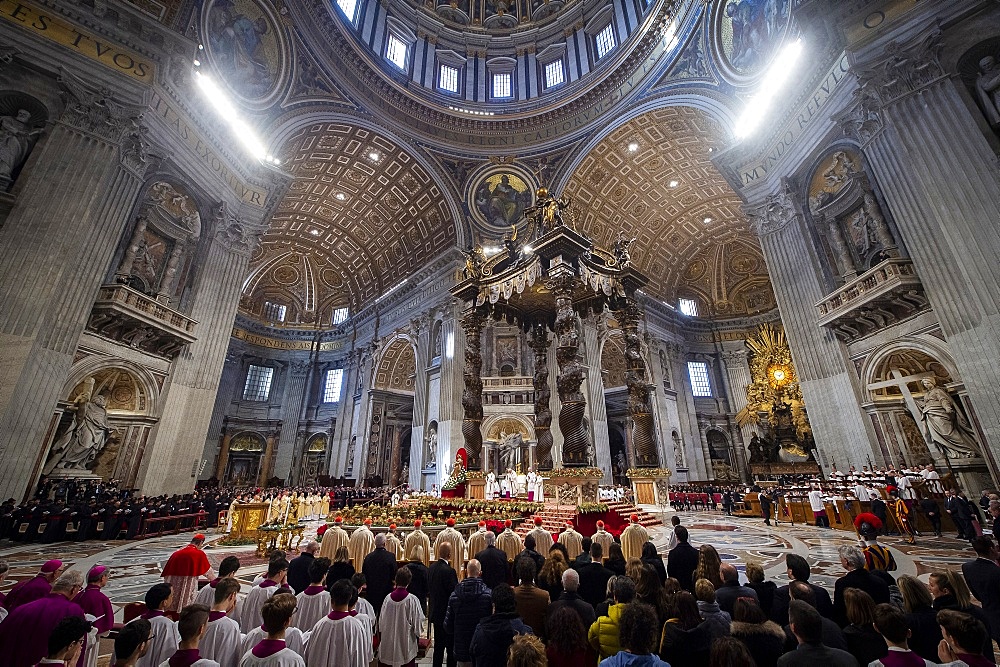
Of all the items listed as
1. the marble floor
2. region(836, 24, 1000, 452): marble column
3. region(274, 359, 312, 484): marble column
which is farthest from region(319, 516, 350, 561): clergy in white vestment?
region(274, 359, 312, 484): marble column

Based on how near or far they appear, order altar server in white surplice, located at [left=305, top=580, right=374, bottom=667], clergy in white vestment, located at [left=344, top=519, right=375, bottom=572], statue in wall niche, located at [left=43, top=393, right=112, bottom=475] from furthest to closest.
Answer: statue in wall niche, located at [left=43, top=393, right=112, bottom=475]
clergy in white vestment, located at [left=344, top=519, right=375, bottom=572]
altar server in white surplice, located at [left=305, top=580, right=374, bottom=667]

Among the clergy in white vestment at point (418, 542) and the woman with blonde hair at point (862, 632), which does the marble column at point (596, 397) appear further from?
the woman with blonde hair at point (862, 632)

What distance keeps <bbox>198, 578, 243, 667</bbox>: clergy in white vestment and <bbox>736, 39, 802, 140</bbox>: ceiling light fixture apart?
15.8 meters

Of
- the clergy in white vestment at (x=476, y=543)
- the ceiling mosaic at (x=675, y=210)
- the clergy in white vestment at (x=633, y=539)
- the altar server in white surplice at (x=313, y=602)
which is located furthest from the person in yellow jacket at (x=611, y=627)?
the ceiling mosaic at (x=675, y=210)

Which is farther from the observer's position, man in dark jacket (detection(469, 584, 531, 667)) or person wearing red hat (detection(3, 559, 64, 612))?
person wearing red hat (detection(3, 559, 64, 612))

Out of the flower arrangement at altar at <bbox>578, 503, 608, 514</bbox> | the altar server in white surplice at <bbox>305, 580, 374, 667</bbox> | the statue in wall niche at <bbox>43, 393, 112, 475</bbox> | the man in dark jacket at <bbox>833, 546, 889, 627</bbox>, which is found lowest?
the altar server in white surplice at <bbox>305, 580, 374, 667</bbox>

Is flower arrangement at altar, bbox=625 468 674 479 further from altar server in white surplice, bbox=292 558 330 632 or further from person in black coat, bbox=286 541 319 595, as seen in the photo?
altar server in white surplice, bbox=292 558 330 632

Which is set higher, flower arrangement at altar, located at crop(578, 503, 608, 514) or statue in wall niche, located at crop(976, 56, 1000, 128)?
statue in wall niche, located at crop(976, 56, 1000, 128)

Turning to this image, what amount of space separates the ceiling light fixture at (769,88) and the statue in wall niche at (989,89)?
392cm

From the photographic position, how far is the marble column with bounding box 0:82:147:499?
7484 mm

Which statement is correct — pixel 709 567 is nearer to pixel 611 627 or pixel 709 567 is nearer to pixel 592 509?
pixel 611 627

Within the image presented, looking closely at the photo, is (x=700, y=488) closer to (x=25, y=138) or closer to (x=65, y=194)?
(x=65, y=194)

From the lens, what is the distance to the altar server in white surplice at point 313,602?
289 centimetres

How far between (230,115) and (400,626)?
16.0 meters
